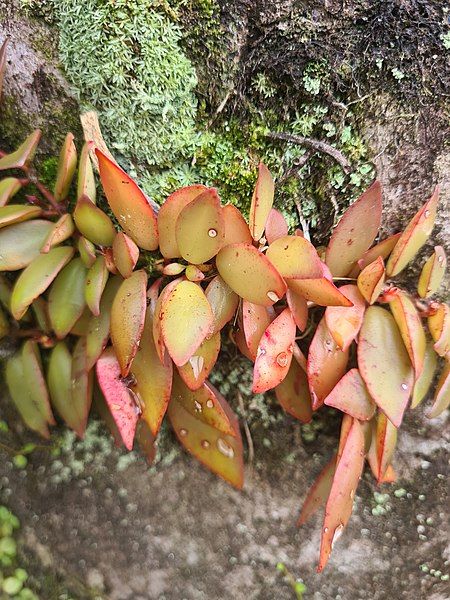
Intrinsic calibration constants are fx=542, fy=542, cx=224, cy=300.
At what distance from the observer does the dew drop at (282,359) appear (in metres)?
0.87

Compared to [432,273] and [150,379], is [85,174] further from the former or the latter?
[432,273]

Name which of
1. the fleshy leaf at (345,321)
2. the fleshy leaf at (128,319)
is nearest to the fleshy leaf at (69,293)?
the fleshy leaf at (128,319)

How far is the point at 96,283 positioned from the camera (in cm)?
91

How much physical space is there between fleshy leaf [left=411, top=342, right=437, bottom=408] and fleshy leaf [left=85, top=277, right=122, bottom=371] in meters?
0.56

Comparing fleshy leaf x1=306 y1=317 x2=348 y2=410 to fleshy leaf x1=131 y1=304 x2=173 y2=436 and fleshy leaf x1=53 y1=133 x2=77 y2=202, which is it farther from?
fleshy leaf x1=53 y1=133 x2=77 y2=202

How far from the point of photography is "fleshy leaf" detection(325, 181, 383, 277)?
89 cm

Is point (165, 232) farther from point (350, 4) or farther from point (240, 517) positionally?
point (240, 517)

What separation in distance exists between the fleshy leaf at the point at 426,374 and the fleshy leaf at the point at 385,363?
9cm

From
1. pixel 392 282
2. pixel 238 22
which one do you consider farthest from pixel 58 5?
pixel 392 282

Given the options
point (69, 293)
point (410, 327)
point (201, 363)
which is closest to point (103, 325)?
point (69, 293)

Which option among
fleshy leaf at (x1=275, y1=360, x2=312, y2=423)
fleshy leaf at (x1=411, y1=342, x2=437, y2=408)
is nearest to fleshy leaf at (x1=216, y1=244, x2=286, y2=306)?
fleshy leaf at (x1=275, y1=360, x2=312, y2=423)

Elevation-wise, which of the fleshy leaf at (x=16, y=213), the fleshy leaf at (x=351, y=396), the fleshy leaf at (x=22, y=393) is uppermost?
the fleshy leaf at (x=16, y=213)

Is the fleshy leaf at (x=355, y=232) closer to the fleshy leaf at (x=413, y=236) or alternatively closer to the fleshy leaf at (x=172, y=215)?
the fleshy leaf at (x=413, y=236)

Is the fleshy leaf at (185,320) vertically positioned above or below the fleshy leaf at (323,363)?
above
